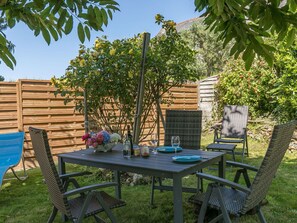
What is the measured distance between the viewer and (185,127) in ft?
12.5

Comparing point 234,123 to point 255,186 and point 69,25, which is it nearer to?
point 255,186

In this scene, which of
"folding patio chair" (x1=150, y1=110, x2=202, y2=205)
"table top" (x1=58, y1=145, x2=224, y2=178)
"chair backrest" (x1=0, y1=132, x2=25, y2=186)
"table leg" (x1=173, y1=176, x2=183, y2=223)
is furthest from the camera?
"chair backrest" (x1=0, y1=132, x2=25, y2=186)

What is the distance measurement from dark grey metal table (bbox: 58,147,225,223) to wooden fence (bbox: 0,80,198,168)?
3126mm

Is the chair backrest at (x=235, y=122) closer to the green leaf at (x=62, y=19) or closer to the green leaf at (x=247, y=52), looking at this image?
the green leaf at (x=247, y=52)

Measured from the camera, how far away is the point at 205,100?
9469 millimetres

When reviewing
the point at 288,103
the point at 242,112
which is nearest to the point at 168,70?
the point at 242,112

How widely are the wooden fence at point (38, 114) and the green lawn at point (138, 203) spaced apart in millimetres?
1268

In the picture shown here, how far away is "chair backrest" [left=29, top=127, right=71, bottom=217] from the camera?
2160mm

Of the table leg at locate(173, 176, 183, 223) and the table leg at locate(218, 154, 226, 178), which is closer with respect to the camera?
the table leg at locate(173, 176, 183, 223)

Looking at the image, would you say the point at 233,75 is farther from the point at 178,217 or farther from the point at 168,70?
the point at 178,217

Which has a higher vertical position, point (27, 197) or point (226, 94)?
point (226, 94)

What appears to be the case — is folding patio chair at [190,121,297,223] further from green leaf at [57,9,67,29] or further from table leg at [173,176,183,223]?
green leaf at [57,9,67,29]

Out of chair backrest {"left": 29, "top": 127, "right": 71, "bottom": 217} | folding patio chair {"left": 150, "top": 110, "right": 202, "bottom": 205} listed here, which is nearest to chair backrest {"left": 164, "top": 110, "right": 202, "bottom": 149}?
folding patio chair {"left": 150, "top": 110, "right": 202, "bottom": 205}

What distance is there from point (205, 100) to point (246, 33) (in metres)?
8.07
